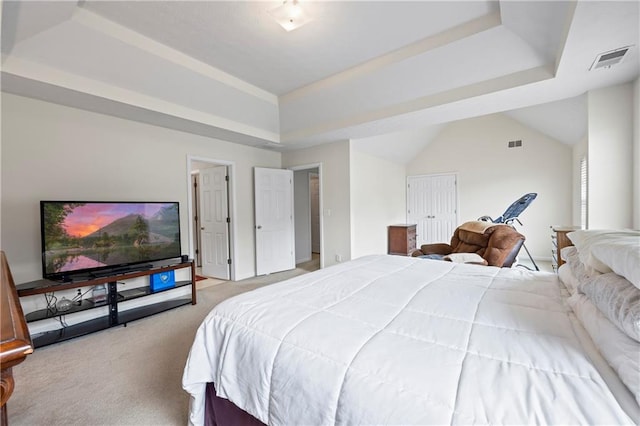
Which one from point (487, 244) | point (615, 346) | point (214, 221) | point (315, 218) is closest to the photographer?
point (615, 346)

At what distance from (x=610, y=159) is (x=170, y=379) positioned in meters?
4.30

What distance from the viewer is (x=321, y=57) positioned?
289 centimetres

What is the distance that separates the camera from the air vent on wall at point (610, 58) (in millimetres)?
1979

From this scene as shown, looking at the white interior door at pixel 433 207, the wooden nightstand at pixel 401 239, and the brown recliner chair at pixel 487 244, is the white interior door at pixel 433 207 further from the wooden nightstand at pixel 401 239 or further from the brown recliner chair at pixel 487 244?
the brown recliner chair at pixel 487 244

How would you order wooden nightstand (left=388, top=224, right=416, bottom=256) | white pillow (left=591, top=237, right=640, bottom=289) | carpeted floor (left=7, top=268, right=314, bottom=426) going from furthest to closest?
wooden nightstand (left=388, top=224, right=416, bottom=256) < carpeted floor (left=7, top=268, right=314, bottom=426) < white pillow (left=591, top=237, right=640, bottom=289)

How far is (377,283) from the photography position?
5.38ft

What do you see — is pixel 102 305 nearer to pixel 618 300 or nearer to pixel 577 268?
pixel 618 300

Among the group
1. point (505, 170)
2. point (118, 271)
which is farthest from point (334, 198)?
point (505, 170)

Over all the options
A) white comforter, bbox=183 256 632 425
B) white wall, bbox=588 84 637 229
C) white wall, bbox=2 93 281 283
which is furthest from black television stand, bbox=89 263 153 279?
white wall, bbox=588 84 637 229

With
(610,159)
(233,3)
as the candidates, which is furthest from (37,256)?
(610,159)

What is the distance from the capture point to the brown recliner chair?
2816 mm

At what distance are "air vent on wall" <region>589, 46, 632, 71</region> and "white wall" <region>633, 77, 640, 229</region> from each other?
507mm

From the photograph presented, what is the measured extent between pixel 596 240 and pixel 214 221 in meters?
4.73

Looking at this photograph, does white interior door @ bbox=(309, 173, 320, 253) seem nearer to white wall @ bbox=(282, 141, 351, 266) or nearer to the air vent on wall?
white wall @ bbox=(282, 141, 351, 266)
